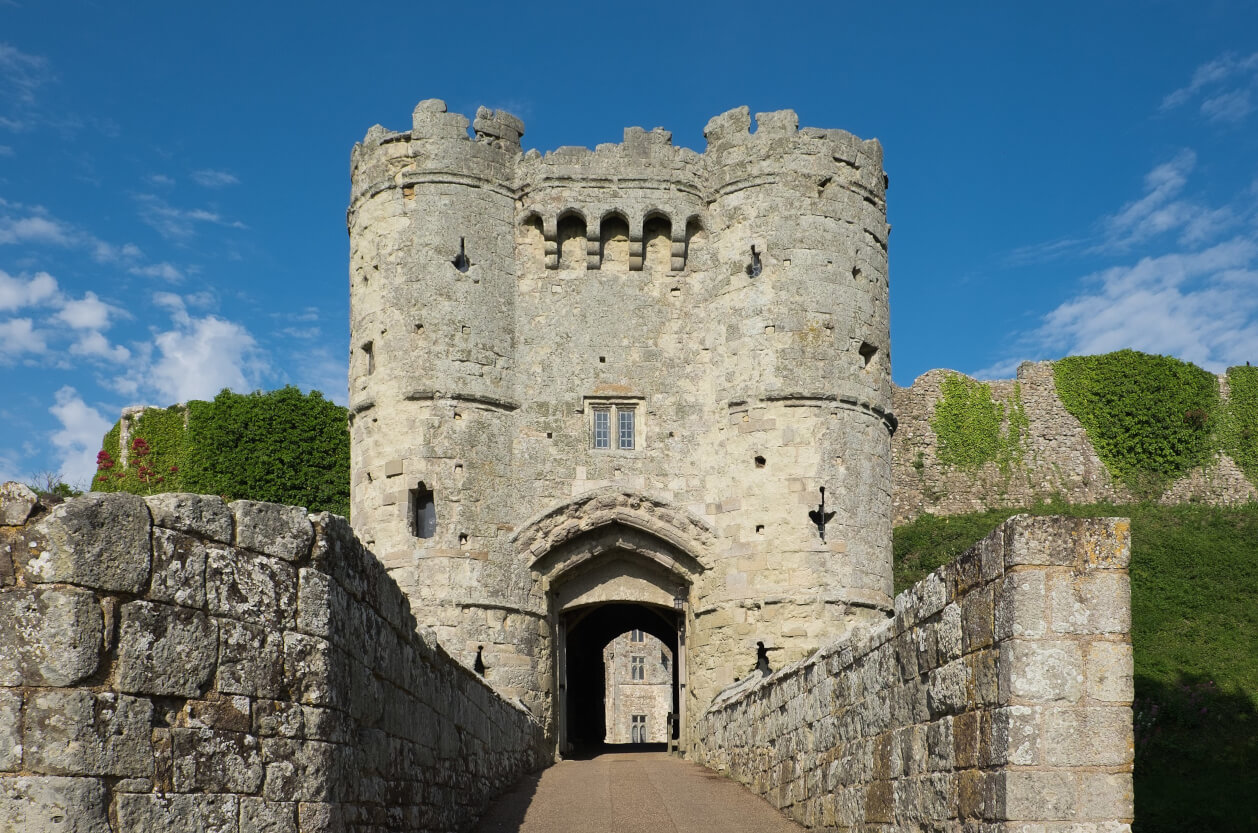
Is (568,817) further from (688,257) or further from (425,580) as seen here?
(688,257)

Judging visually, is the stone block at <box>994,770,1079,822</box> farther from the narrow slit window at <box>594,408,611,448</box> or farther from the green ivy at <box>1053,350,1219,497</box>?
the green ivy at <box>1053,350,1219,497</box>

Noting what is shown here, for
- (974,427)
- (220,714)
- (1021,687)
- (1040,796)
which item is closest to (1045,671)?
(1021,687)

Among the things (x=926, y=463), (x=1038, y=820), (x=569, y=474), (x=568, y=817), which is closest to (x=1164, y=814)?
(x=568, y=817)

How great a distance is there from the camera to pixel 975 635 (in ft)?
19.5

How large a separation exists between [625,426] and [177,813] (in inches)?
549

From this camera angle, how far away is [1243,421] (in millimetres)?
31719

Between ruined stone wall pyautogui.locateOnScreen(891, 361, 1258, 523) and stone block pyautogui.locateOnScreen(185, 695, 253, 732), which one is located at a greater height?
ruined stone wall pyautogui.locateOnScreen(891, 361, 1258, 523)

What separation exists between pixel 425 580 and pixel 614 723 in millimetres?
27045

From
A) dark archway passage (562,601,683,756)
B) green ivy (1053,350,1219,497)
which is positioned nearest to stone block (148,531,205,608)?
dark archway passage (562,601,683,756)

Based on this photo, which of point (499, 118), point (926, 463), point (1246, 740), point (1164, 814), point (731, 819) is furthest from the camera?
point (926, 463)

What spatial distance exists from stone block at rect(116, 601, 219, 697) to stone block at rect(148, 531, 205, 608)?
0.04 m

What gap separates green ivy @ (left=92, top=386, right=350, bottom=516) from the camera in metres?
26.3

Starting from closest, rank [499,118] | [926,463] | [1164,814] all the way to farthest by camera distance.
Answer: [1164,814] < [499,118] < [926,463]

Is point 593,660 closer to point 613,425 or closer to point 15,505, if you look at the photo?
point 613,425
